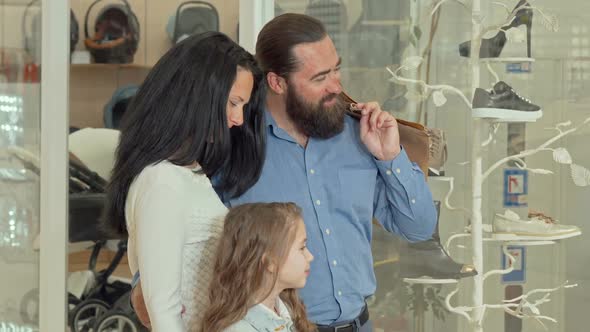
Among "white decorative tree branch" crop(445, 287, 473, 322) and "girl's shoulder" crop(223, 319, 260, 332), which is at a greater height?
"girl's shoulder" crop(223, 319, 260, 332)

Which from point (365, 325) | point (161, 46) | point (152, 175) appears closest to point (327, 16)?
point (161, 46)

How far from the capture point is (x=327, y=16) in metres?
3.75

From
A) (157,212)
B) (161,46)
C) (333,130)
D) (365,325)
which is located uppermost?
(161,46)

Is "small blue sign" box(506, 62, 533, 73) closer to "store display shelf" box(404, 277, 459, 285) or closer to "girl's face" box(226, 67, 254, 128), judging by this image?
"store display shelf" box(404, 277, 459, 285)

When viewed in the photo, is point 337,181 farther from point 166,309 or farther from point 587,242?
point 587,242

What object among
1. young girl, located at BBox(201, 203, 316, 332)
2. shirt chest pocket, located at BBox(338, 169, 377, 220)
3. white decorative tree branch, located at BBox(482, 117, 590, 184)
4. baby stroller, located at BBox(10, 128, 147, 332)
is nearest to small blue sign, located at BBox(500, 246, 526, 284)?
white decorative tree branch, located at BBox(482, 117, 590, 184)

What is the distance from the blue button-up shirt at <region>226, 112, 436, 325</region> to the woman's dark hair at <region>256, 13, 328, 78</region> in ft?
0.47

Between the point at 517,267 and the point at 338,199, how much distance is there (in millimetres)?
982

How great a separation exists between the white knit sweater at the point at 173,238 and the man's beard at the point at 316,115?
45 cm

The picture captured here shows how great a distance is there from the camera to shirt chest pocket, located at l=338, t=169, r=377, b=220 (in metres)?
2.51

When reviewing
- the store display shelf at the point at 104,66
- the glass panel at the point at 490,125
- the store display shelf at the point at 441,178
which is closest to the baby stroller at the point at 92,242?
the store display shelf at the point at 104,66

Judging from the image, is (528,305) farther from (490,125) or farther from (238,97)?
(238,97)

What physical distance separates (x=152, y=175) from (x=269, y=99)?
66 centimetres

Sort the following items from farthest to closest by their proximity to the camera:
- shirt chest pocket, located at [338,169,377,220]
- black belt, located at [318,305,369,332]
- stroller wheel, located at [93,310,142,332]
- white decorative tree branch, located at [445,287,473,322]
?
stroller wheel, located at [93,310,142,332] → white decorative tree branch, located at [445,287,473,322] → shirt chest pocket, located at [338,169,377,220] → black belt, located at [318,305,369,332]
